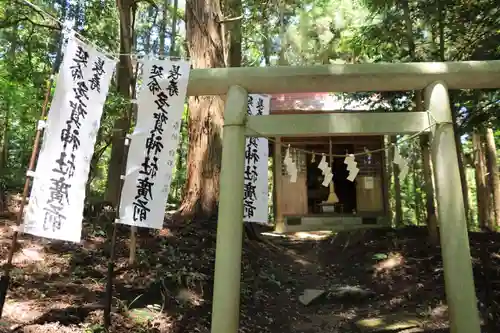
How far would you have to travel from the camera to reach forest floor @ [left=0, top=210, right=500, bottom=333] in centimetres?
447

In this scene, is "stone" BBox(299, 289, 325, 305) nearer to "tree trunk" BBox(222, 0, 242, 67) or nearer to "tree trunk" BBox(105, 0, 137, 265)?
"tree trunk" BBox(105, 0, 137, 265)

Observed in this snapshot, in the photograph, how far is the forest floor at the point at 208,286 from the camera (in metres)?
4.47

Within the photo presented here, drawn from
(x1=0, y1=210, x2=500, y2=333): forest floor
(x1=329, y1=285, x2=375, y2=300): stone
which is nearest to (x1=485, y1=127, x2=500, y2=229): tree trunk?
(x1=0, y1=210, x2=500, y2=333): forest floor

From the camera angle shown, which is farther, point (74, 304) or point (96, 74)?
point (74, 304)

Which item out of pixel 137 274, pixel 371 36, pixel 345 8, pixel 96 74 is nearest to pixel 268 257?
pixel 137 274

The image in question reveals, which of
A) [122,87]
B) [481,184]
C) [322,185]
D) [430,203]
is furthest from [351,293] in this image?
[481,184]

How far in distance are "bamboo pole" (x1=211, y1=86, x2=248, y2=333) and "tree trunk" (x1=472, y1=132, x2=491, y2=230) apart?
9875mm

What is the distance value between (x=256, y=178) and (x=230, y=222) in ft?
8.85

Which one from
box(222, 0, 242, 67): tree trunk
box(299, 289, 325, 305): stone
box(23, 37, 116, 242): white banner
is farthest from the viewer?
box(222, 0, 242, 67): tree trunk

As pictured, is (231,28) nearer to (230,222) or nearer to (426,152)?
(426,152)

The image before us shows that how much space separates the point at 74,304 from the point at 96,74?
2555mm

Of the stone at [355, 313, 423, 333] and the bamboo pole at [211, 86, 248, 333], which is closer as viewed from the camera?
the bamboo pole at [211, 86, 248, 333]

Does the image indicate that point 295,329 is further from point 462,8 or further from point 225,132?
point 462,8

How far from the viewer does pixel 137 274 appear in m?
5.51
